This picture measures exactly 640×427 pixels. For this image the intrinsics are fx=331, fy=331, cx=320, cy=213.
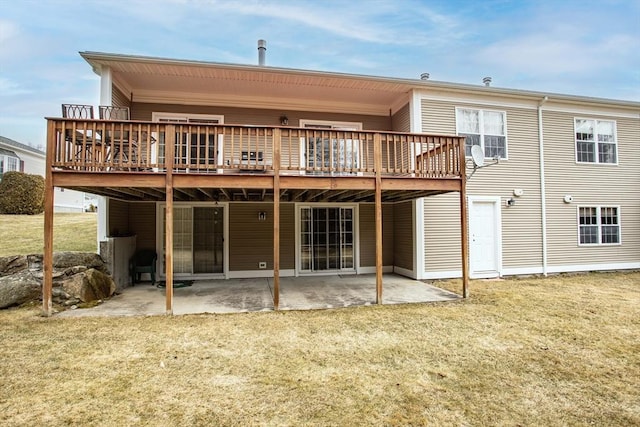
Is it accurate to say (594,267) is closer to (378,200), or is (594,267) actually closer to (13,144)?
(378,200)

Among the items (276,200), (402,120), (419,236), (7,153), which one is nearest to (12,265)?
(276,200)

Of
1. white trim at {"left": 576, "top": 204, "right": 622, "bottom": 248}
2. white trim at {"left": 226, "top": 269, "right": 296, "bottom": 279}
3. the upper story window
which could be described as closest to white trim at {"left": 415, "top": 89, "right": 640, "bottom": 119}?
the upper story window

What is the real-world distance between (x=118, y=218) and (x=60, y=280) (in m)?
2.05

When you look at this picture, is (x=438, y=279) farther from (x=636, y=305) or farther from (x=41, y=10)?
(x=41, y=10)

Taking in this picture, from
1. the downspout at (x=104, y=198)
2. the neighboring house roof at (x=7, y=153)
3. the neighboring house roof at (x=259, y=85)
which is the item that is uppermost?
the neighboring house roof at (x=7, y=153)

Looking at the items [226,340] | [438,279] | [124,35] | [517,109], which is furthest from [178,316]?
[124,35]

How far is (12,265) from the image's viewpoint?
613cm

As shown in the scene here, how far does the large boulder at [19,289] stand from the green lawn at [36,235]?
285 cm

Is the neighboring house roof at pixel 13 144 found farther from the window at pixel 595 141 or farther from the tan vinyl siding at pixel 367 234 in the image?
the window at pixel 595 141

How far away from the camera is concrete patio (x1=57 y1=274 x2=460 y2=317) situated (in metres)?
5.77

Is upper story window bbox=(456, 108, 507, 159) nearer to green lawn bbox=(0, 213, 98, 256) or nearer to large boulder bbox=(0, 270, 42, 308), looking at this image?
large boulder bbox=(0, 270, 42, 308)

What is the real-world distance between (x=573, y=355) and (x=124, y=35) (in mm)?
21345

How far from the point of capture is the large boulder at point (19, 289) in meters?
5.61

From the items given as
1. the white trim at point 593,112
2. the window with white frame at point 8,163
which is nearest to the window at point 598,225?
the white trim at point 593,112
